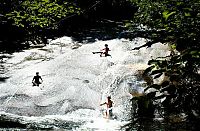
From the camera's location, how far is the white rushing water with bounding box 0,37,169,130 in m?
15.0

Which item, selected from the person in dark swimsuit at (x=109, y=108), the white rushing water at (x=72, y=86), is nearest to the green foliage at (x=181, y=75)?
the white rushing water at (x=72, y=86)

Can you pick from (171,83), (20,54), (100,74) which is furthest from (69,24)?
(171,83)

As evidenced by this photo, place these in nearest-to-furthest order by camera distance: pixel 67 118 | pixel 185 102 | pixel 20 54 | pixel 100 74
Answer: pixel 185 102
pixel 67 118
pixel 100 74
pixel 20 54

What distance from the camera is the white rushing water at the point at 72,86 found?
1503 centimetres

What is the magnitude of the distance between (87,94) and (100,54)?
5.75 meters

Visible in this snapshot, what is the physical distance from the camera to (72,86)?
17484 millimetres

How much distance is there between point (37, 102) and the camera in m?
16.3

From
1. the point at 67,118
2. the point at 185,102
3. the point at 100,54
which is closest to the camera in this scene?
the point at 185,102

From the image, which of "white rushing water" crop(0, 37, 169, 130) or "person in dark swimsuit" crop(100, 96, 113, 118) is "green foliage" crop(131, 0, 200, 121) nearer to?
"white rushing water" crop(0, 37, 169, 130)

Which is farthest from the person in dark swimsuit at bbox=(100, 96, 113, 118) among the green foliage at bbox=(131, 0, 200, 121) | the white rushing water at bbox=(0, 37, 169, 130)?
the green foliage at bbox=(131, 0, 200, 121)

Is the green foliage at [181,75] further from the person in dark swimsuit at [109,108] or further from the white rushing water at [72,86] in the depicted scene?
the person in dark swimsuit at [109,108]

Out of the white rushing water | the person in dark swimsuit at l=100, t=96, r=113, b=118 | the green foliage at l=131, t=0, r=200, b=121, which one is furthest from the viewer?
the person in dark swimsuit at l=100, t=96, r=113, b=118

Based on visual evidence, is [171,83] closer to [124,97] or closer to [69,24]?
[124,97]

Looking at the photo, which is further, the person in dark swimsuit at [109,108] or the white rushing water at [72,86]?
the person in dark swimsuit at [109,108]
